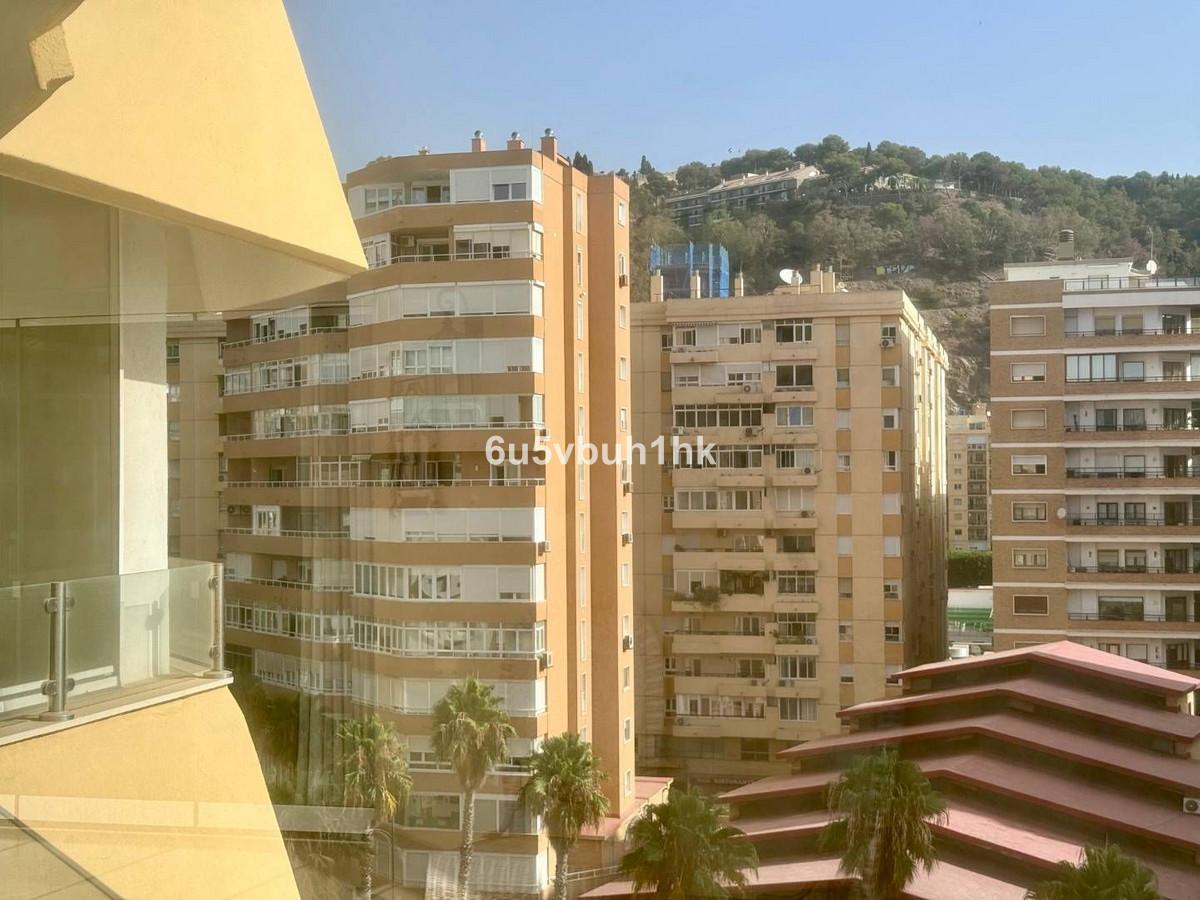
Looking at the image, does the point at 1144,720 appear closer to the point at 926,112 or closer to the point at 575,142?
the point at 926,112

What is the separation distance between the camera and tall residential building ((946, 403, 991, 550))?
2.50m

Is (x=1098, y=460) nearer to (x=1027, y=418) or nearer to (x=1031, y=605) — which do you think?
(x=1027, y=418)

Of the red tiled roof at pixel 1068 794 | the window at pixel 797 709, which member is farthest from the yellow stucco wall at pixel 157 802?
the red tiled roof at pixel 1068 794

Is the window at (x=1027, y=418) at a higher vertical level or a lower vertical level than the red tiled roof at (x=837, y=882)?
higher

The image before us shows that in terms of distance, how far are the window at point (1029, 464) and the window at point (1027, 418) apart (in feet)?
0.23

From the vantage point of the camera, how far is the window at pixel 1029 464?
2.52m

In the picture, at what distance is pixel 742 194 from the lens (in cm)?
273

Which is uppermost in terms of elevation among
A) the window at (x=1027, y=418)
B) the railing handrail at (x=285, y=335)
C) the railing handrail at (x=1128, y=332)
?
the railing handrail at (x=285, y=335)

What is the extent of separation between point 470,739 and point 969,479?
1.48m

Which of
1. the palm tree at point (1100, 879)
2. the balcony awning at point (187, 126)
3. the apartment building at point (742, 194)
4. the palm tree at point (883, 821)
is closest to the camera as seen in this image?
the balcony awning at point (187, 126)

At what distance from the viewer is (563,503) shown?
2.89 m

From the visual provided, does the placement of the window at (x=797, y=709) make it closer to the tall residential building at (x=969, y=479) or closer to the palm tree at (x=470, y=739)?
the tall residential building at (x=969, y=479)

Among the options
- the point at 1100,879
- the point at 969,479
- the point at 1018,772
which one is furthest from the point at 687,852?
the point at 969,479

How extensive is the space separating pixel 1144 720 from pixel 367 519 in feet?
6.91
